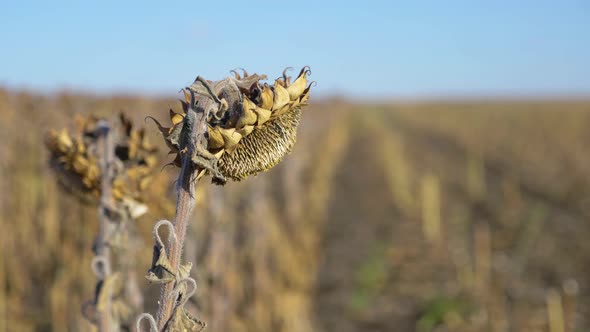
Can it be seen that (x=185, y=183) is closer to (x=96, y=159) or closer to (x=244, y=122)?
(x=244, y=122)

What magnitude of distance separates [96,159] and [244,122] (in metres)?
0.89

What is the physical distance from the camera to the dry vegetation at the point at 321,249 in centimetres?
465

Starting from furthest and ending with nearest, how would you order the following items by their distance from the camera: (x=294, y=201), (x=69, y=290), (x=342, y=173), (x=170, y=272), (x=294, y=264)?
(x=342, y=173) < (x=294, y=201) < (x=294, y=264) < (x=69, y=290) < (x=170, y=272)

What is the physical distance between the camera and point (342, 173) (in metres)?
14.3

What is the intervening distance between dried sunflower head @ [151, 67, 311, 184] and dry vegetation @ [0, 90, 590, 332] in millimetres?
732

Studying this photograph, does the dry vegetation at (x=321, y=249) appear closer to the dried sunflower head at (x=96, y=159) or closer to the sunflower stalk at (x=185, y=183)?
the dried sunflower head at (x=96, y=159)

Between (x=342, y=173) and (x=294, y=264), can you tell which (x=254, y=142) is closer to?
(x=294, y=264)

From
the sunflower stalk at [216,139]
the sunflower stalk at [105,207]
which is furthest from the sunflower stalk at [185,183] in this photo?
the sunflower stalk at [105,207]

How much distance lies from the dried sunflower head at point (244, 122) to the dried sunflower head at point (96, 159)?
711mm

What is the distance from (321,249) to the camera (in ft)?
25.4

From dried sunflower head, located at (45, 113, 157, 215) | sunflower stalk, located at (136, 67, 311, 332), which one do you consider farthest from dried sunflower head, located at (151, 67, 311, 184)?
dried sunflower head, located at (45, 113, 157, 215)

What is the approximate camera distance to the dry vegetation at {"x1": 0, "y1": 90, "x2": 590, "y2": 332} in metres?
4.65

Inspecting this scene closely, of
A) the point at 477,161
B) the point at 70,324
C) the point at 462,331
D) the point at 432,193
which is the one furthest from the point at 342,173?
the point at 70,324

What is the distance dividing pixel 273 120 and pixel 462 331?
4442 mm
